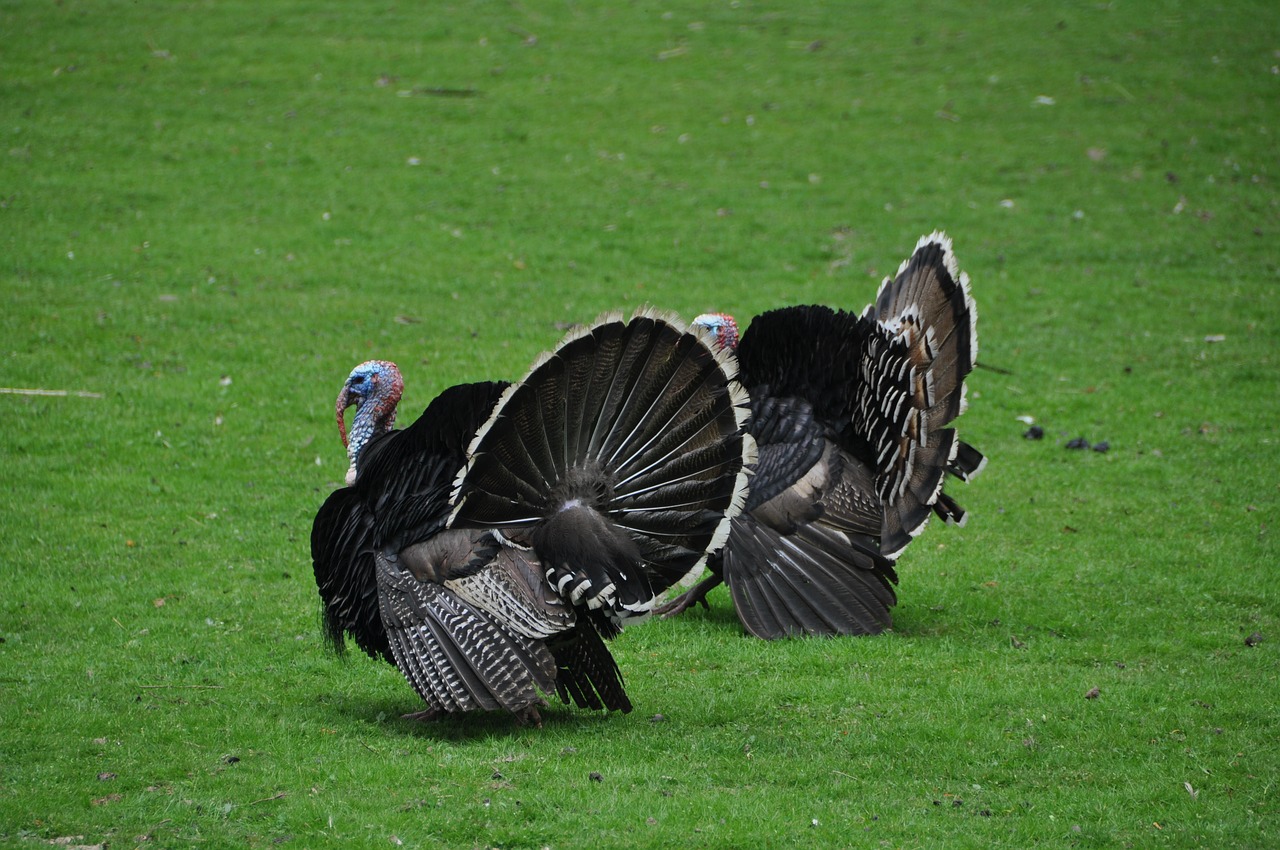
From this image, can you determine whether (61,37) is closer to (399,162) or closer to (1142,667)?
(399,162)

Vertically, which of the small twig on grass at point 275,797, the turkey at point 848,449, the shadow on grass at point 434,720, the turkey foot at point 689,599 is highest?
the turkey at point 848,449

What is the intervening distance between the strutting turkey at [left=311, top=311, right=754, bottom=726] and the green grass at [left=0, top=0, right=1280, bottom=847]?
52 centimetres

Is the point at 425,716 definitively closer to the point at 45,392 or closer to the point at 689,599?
the point at 689,599

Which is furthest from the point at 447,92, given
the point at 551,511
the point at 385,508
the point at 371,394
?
the point at 551,511

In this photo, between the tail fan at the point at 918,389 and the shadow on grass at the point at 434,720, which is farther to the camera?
the tail fan at the point at 918,389

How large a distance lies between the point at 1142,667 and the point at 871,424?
2228mm

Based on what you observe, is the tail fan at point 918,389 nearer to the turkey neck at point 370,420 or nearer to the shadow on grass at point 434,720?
the shadow on grass at point 434,720

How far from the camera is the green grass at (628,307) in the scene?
620 cm

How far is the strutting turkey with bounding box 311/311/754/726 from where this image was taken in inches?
253

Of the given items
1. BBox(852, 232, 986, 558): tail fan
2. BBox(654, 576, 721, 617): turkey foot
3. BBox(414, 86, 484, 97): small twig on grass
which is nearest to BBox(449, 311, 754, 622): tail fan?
BBox(852, 232, 986, 558): tail fan

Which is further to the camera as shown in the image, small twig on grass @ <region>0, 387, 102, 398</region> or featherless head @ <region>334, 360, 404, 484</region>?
small twig on grass @ <region>0, 387, 102, 398</region>

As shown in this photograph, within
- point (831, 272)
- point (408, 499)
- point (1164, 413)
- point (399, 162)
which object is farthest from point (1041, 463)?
point (399, 162)

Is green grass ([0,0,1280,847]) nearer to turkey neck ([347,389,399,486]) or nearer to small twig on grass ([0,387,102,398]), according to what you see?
small twig on grass ([0,387,102,398])

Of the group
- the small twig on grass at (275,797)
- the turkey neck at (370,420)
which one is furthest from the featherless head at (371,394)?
the small twig on grass at (275,797)
